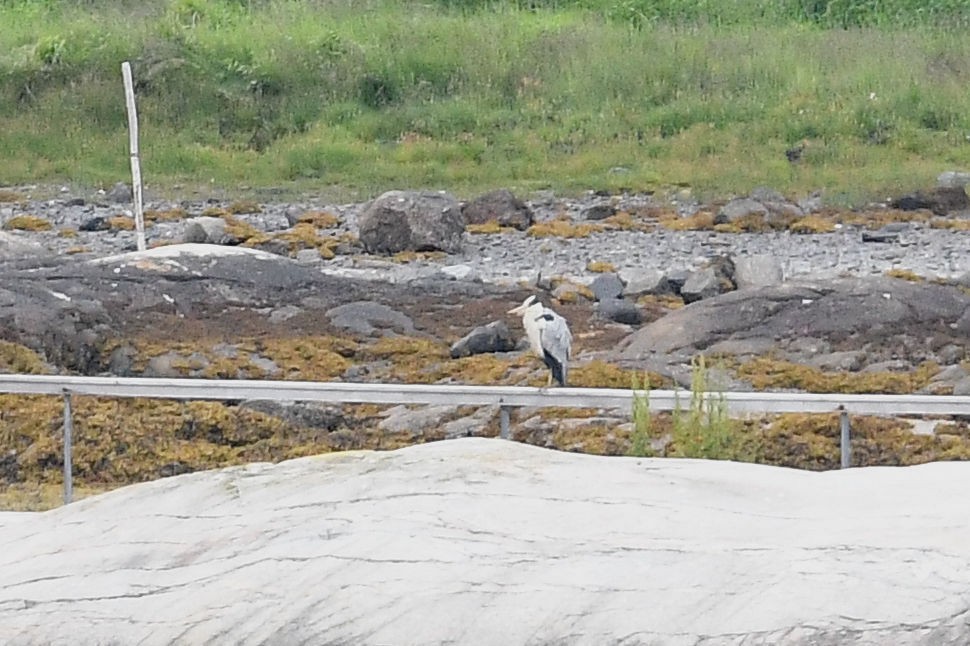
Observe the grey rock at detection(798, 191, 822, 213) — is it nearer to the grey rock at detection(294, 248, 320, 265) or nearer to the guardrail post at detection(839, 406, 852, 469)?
the grey rock at detection(294, 248, 320, 265)

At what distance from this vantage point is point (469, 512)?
444cm

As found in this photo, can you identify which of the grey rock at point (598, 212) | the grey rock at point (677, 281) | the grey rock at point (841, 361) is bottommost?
the grey rock at point (598, 212)

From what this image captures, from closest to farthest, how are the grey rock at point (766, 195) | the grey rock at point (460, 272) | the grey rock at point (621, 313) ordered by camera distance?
the grey rock at point (621, 313) < the grey rock at point (460, 272) < the grey rock at point (766, 195)

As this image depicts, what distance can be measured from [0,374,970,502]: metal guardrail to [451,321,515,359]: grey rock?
14.0 feet

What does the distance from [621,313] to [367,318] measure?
1.93 meters

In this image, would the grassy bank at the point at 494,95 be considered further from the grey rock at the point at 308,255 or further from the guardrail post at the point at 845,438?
the guardrail post at the point at 845,438

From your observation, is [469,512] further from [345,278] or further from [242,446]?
[345,278]

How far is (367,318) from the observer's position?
11789 mm

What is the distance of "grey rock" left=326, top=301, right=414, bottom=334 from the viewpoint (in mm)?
11609

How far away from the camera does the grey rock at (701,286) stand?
43.4ft

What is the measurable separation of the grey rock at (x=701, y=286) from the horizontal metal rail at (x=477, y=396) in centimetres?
699

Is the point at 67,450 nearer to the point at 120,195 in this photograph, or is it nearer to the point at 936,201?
the point at 936,201

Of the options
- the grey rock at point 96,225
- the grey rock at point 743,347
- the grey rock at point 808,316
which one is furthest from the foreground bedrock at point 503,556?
the grey rock at point 96,225

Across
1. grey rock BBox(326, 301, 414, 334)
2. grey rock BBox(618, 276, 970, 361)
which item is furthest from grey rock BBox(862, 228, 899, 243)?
grey rock BBox(326, 301, 414, 334)
